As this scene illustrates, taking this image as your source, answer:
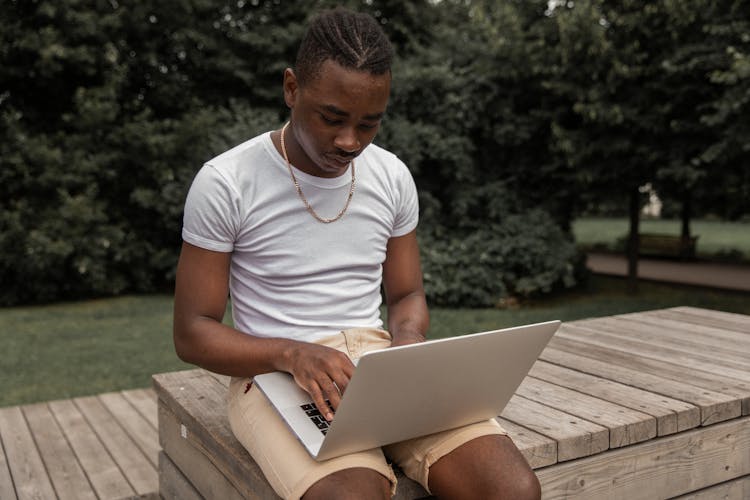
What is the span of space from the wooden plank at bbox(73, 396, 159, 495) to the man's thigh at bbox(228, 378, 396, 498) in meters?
1.29

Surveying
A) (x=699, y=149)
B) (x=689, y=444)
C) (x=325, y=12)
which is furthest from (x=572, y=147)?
(x=325, y=12)

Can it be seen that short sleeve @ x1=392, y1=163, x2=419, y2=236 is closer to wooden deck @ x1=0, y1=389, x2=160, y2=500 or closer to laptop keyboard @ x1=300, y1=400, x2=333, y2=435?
laptop keyboard @ x1=300, y1=400, x2=333, y2=435

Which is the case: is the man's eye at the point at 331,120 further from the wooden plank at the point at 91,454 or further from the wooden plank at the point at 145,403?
the wooden plank at the point at 145,403

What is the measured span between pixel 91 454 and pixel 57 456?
138mm

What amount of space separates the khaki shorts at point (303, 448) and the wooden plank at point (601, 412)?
18.6 inches

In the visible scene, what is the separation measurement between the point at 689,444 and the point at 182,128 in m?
7.83

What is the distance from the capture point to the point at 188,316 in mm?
1599

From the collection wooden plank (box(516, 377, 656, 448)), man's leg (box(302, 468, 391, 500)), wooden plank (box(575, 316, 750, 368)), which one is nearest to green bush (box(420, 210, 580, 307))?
wooden plank (box(575, 316, 750, 368))

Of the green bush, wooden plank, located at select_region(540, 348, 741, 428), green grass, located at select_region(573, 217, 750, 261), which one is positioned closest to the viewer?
wooden plank, located at select_region(540, 348, 741, 428)

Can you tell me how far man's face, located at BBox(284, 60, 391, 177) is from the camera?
153cm

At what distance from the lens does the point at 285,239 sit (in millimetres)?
1689

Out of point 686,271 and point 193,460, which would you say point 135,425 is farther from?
point 686,271

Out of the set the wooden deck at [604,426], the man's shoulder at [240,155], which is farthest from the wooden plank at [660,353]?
the man's shoulder at [240,155]

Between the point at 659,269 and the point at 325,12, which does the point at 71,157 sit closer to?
the point at 325,12
